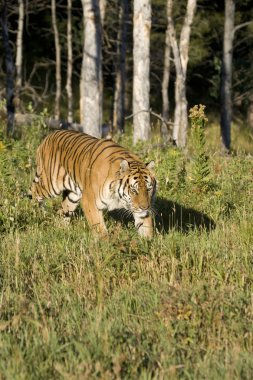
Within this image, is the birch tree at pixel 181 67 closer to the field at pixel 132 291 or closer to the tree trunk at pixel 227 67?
the tree trunk at pixel 227 67

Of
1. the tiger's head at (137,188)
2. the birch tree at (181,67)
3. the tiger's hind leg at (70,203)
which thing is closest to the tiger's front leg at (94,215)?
the tiger's head at (137,188)

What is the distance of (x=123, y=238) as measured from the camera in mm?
6859

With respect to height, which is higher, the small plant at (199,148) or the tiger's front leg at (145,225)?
the small plant at (199,148)

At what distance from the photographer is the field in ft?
14.2

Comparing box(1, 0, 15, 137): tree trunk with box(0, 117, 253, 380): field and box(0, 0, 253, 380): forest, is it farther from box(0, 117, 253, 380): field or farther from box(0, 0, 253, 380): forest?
box(0, 117, 253, 380): field

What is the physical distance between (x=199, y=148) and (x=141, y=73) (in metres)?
5.85

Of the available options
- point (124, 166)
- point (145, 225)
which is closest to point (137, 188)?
point (124, 166)

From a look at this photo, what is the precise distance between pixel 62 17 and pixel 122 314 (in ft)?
80.1

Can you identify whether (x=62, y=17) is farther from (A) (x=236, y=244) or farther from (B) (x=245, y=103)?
(A) (x=236, y=244)

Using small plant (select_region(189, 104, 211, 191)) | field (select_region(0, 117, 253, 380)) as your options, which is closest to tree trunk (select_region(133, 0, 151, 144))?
field (select_region(0, 117, 253, 380))

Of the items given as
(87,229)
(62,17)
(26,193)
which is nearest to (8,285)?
(87,229)

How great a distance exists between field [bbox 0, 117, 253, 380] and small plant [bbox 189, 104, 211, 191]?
0.08 ft

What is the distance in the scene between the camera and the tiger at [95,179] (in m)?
7.27

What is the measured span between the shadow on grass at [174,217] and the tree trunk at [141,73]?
4.93 meters
